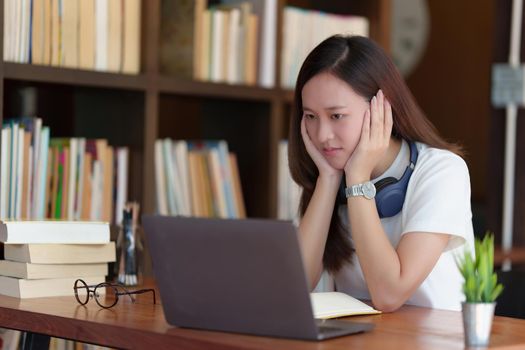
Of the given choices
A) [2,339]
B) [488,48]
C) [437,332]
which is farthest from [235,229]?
[488,48]

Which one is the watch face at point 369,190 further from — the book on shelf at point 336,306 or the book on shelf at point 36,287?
the book on shelf at point 36,287

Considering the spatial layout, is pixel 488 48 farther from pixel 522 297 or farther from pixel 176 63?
pixel 522 297

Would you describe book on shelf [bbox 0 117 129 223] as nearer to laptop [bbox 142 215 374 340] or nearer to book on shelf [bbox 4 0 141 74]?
book on shelf [bbox 4 0 141 74]

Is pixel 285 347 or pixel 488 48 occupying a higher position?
Result: pixel 488 48

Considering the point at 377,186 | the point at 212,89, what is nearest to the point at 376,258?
the point at 377,186

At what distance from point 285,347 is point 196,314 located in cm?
21

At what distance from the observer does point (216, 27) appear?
348 centimetres

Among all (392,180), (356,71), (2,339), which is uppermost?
(356,71)

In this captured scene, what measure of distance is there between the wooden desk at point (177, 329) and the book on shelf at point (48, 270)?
62 mm

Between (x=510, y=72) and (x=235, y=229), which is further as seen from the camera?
(x=510, y=72)

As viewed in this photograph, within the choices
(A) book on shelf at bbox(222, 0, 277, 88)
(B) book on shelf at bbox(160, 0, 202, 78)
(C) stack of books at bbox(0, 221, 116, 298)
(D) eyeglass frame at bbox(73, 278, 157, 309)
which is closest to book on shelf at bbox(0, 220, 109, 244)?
(C) stack of books at bbox(0, 221, 116, 298)

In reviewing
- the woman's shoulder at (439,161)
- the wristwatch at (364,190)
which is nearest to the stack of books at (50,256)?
the wristwatch at (364,190)

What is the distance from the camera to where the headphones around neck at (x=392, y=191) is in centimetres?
241

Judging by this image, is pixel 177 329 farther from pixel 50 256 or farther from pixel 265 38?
pixel 265 38
